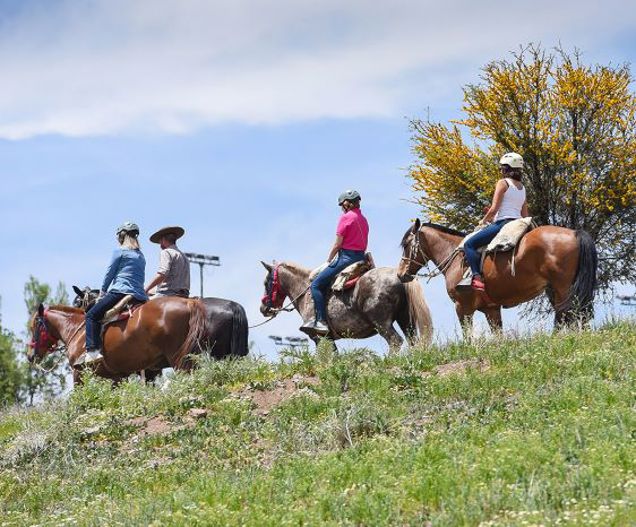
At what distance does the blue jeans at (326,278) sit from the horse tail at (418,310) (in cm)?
102

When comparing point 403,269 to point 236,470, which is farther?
point 403,269

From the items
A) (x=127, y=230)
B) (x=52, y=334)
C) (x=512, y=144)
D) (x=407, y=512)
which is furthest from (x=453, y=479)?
(x=512, y=144)

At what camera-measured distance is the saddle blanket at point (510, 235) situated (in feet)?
54.1

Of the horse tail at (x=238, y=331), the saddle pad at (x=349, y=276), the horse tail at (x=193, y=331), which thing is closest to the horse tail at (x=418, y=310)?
the saddle pad at (x=349, y=276)

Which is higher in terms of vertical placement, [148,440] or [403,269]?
[403,269]

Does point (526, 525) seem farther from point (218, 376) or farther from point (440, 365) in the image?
point (218, 376)

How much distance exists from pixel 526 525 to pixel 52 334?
14.3 m

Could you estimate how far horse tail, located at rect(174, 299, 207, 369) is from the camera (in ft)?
59.9

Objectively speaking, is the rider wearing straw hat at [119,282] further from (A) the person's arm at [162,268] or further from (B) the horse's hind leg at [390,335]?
(B) the horse's hind leg at [390,335]

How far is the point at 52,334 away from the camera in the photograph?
827 inches

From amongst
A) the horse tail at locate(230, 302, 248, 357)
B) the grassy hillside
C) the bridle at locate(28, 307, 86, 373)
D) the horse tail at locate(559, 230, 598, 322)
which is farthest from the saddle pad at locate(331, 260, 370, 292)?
the bridle at locate(28, 307, 86, 373)

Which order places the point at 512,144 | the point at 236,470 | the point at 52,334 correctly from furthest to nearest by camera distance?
the point at 512,144, the point at 52,334, the point at 236,470

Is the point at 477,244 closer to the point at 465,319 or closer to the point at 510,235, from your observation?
the point at 510,235

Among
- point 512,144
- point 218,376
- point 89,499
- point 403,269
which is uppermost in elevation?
point 512,144
